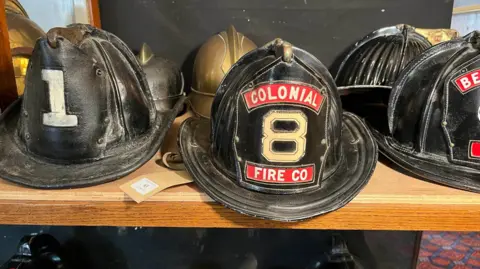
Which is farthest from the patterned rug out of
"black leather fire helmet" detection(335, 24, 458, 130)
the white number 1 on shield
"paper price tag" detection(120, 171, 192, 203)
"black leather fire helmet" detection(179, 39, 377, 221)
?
the white number 1 on shield

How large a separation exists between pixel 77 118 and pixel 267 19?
0.54 metres

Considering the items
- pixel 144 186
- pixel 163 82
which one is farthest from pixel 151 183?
pixel 163 82

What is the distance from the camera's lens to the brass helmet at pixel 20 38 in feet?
2.83

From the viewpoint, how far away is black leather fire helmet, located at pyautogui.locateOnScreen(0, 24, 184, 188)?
64cm

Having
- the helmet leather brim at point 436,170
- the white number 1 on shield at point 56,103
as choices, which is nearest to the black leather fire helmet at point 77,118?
the white number 1 on shield at point 56,103

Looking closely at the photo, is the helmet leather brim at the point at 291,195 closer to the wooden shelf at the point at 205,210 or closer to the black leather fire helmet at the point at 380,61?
the wooden shelf at the point at 205,210

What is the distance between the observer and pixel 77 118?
656 mm

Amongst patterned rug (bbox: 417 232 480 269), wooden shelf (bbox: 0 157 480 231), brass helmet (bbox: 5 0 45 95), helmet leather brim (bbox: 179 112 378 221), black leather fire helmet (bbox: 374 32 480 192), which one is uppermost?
brass helmet (bbox: 5 0 45 95)

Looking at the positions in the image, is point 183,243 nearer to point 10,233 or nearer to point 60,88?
point 10,233

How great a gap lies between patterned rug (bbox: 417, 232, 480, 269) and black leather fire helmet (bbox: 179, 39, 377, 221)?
95cm

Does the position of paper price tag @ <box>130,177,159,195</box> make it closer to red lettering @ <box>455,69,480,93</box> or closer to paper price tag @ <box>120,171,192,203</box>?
paper price tag @ <box>120,171,192,203</box>

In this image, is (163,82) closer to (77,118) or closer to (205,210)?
(77,118)

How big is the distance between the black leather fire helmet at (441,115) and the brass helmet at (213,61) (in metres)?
0.36

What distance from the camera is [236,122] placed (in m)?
0.62
